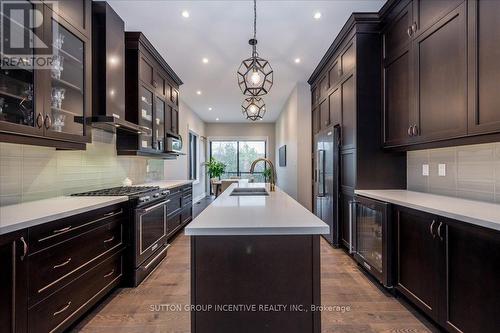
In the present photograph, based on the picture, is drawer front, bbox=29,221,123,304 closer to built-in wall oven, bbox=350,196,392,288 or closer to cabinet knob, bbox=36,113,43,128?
cabinet knob, bbox=36,113,43,128

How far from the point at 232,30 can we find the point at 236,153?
7.50 metres

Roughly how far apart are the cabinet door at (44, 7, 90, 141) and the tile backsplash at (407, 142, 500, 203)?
3.36 metres

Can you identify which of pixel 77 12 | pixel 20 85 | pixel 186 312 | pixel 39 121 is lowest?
pixel 186 312

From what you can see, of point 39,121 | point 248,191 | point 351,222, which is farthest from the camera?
point 351,222

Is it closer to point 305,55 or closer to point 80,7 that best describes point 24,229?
point 80,7

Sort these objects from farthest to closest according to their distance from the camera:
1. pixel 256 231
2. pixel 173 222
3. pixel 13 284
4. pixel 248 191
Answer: pixel 173 222 → pixel 248 191 → pixel 13 284 → pixel 256 231

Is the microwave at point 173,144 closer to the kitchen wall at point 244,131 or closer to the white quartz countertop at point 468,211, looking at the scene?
the white quartz countertop at point 468,211

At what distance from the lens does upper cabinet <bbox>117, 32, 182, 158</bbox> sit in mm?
3412

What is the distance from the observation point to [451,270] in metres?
1.63

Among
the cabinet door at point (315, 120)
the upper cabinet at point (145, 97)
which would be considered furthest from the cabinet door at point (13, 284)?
the cabinet door at point (315, 120)

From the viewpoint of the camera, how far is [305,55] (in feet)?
13.6

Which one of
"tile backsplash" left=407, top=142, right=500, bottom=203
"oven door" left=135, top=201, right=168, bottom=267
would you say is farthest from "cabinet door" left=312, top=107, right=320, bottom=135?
"oven door" left=135, top=201, right=168, bottom=267

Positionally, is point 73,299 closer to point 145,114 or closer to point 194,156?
point 145,114

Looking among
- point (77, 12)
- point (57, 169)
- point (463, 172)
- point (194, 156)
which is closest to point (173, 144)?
point (57, 169)
